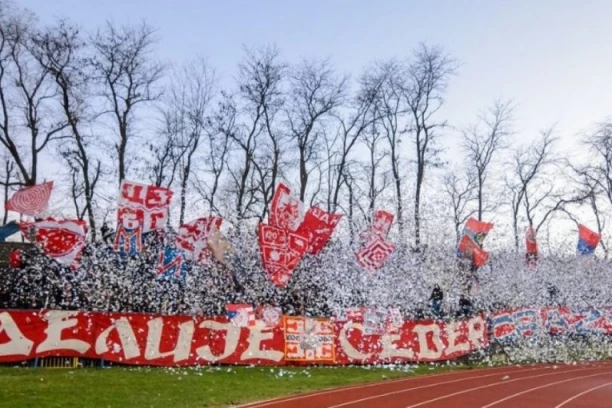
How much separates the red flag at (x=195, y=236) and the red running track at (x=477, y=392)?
22.2 feet

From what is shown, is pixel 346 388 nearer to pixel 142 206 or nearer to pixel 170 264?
pixel 170 264

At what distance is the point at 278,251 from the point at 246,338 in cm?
300

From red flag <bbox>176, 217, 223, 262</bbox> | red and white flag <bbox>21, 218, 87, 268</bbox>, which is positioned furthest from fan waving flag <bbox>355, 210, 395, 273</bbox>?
red and white flag <bbox>21, 218, 87, 268</bbox>

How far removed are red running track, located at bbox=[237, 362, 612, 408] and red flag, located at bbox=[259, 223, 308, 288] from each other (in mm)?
4906

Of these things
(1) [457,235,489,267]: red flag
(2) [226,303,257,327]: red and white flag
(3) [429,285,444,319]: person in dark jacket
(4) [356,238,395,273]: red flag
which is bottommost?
(2) [226,303,257,327]: red and white flag

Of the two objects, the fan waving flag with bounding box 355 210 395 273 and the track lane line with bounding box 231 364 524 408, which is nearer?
the track lane line with bounding box 231 364 524 408

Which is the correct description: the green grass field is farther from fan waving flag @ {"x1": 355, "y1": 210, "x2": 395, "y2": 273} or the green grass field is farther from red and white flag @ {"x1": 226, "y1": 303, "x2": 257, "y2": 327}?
fan waving flag @ {"x1": 355, "y1": 210, "x2": 395, "y2": 273}

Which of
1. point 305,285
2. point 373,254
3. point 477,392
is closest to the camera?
point 477,392

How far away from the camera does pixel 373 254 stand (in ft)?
76.5

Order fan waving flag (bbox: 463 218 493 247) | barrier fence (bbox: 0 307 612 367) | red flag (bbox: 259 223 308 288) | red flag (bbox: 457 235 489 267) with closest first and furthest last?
barrier fence (bbox: 0 307 612 367)
red flag (bbox: 259 223 308 288)
red flag (bbox: 457 235 489 267)
fan waving flag (bbox: 463 218 493 247)

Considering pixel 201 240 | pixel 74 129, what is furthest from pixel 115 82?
pixel 201 240

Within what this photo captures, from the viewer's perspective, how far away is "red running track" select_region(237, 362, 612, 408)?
14.3 metres

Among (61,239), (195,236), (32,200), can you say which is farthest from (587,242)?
(32,200)

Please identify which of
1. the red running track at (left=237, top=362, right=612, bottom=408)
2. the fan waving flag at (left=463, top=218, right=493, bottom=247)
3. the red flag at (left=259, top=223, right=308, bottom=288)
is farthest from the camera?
the fan waving flag at (left=463, top=218, right=493, bottom=247)
